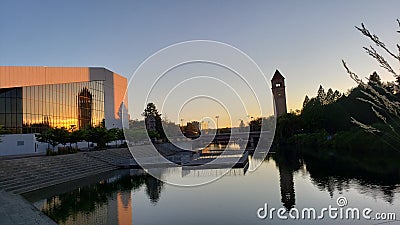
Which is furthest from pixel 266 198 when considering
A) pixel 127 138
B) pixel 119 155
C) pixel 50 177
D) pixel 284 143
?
pixel 284 143

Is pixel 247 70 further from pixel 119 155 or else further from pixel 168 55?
pixel 119 155

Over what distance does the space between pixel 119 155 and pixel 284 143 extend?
3492cm

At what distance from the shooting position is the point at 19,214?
9344 millimetres

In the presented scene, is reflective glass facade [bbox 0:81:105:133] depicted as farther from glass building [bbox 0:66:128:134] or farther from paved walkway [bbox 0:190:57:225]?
paved walkway [bbox 0:190:57:225]

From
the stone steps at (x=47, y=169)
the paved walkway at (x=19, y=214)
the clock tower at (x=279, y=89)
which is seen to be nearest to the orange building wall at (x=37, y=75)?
the stone steps at (x=47, y=169)

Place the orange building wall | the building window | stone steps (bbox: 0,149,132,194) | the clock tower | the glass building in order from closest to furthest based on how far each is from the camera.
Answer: stone steps (bbox: 0,149,132,194) < the orange building wall < the glass building < the building window < the clock tower

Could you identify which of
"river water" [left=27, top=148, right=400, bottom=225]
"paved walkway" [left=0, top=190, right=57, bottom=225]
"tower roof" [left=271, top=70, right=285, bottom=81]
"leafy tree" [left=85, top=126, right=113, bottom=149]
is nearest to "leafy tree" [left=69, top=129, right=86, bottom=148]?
"leafy tree" [left=85, top=126, right=113, bottom=149]

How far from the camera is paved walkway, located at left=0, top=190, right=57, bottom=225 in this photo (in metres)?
8.52

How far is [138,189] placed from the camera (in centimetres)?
1498

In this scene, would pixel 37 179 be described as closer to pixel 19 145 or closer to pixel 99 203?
pixel 99 203
